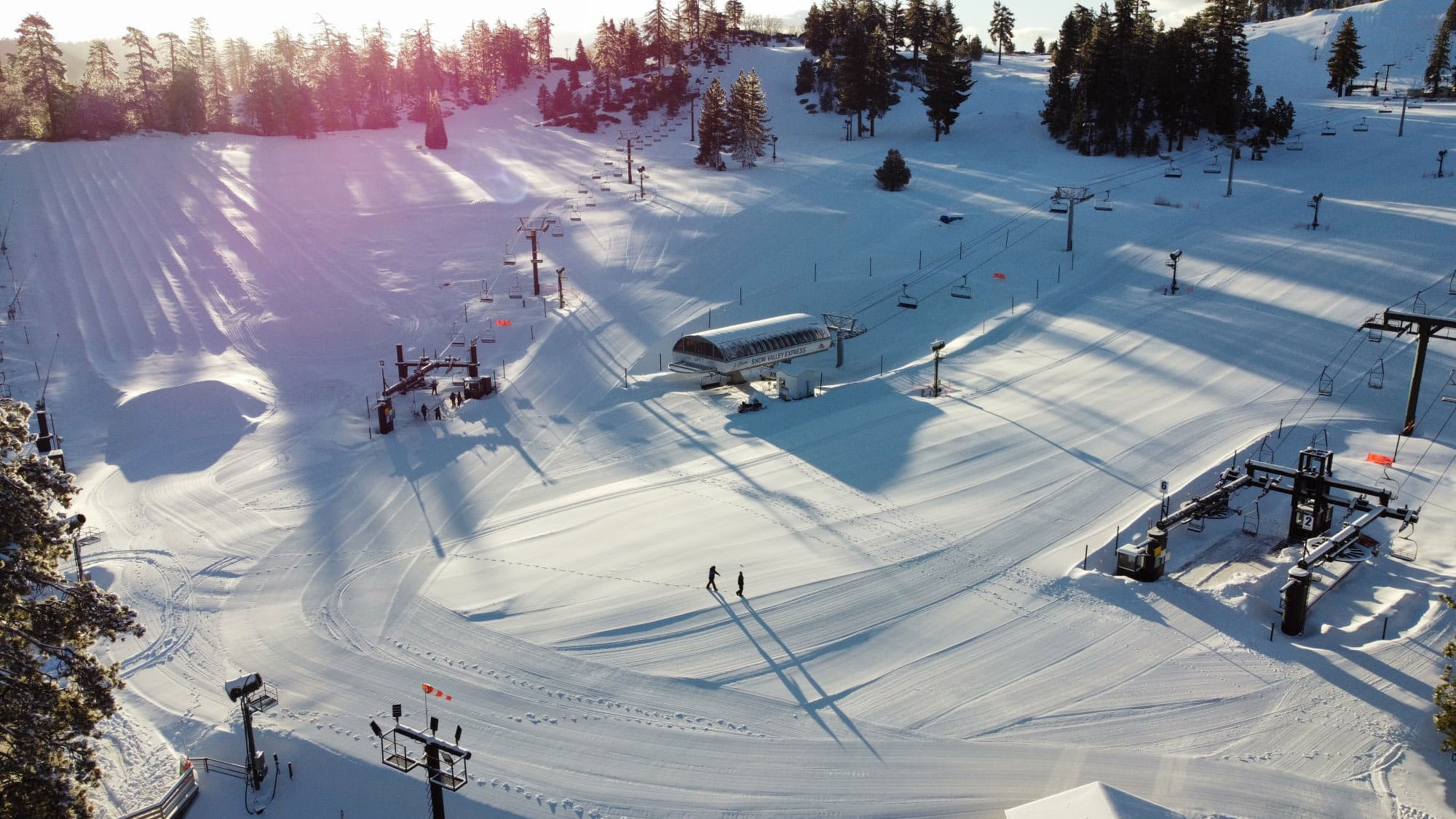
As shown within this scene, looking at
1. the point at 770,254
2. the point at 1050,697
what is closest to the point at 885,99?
the point at 770,254

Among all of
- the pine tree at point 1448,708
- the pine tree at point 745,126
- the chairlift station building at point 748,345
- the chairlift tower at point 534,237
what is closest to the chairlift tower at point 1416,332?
the pine tree at point 1448,708

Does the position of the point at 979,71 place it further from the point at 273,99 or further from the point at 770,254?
the point at 273,99

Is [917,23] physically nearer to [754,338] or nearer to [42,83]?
[754,338]

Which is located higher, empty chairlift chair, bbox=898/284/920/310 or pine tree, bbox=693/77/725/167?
pine tree, bbox=693/77/725/167

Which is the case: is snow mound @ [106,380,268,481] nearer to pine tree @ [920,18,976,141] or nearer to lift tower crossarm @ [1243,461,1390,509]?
lift tower crossarm @ [1243,461,1390,509]

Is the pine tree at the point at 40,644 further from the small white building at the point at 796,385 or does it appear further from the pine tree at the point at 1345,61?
the pine tree at the point at 1345,61

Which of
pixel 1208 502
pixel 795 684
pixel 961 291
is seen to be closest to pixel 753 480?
pixel 795 684

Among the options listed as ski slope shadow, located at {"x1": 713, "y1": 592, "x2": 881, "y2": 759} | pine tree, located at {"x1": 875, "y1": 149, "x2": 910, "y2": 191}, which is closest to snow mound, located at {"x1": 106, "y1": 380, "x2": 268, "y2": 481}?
ski slope shadow, located at {"x1": 713, "y1": 592, "x2": 881, "y2": 759}

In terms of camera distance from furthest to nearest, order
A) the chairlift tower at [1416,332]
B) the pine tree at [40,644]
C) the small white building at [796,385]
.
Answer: the small white building at [796,385] → the chairlift tower at [1416,332] → the pine tree at [40,644]
